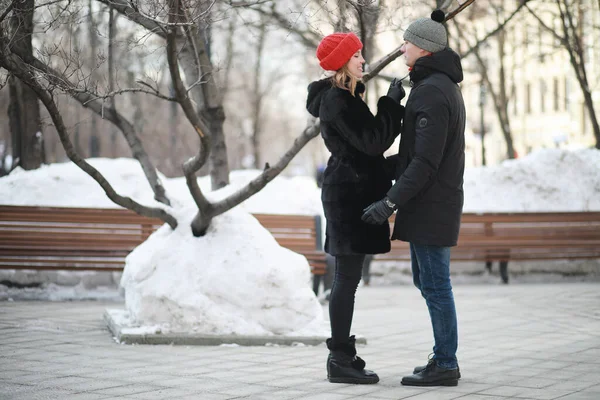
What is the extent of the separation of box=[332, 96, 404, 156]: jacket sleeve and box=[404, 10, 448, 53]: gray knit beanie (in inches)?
14.8

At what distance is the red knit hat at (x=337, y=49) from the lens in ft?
18.9

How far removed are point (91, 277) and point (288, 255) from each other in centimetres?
447

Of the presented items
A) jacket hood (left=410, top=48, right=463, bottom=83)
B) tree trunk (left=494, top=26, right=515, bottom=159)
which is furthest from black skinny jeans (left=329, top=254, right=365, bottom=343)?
tree trunk (left=494, top=26, right=515, bottom=159)

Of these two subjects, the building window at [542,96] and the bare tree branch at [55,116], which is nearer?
the bare tree branch at [55,116]

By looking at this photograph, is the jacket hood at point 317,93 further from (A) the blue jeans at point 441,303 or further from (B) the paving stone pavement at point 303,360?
(B) the paving stone pavement at point 303,360

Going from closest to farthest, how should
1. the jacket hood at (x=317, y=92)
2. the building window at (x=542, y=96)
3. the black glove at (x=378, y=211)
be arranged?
the black glove at (x=378, y=211)
the jacket hood at (x=317, y=92)
the building window at (x=542, y=96)

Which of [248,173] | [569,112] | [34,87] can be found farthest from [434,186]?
[569,112]

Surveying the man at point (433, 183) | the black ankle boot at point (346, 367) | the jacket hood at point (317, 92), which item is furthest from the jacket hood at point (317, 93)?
the black ankle boot at point (346, 367)

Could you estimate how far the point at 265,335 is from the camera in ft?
24.8

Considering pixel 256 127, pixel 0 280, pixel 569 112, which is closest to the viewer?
pixel 0 280

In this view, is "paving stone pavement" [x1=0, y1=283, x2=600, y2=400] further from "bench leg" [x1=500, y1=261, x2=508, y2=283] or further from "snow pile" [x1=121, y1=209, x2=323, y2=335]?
"bench leg" [x1=500, y1=261, x2=508, y2=283]

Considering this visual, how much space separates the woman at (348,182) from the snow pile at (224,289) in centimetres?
193

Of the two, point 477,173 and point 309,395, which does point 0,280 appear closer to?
point 309,395

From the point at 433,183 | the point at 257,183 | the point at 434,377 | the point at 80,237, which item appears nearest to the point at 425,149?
the point at 433,183
